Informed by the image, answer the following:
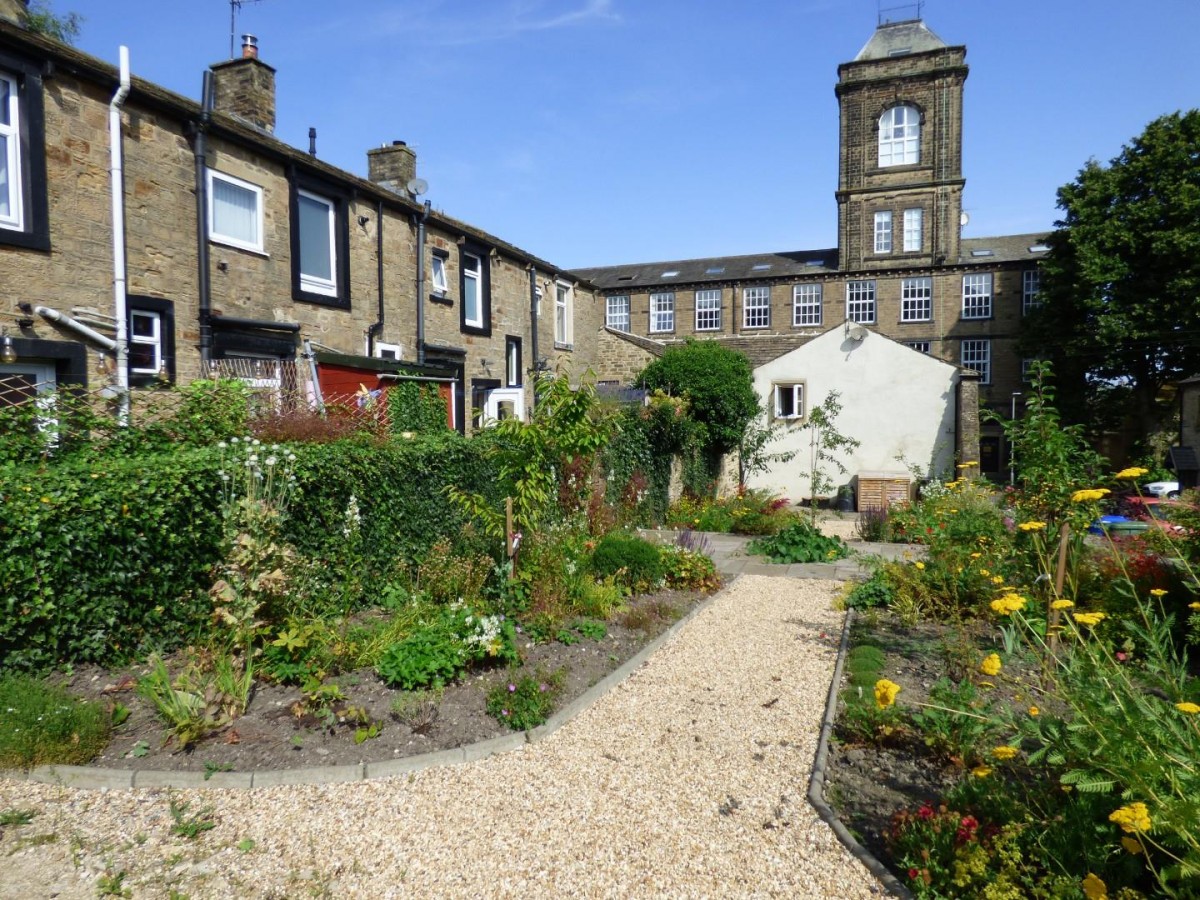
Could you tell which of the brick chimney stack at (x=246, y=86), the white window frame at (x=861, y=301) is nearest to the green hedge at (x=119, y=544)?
the brick chimney stack at (x=246, y=86)

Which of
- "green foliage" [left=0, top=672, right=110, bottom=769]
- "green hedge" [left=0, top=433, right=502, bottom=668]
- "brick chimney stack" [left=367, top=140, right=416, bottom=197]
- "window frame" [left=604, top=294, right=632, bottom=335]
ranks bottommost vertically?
"green foliage" [left=0, top=672, right=110, bottom=769]

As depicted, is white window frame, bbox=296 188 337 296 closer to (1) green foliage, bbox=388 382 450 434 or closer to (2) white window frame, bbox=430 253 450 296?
(2) white window frame, bbox=430 253 450 296

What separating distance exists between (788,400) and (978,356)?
19823 mm

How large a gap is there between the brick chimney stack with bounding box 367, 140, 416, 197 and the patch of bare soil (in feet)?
45.9

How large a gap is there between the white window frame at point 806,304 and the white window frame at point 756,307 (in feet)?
4.99

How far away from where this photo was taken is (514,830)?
395 centimetres

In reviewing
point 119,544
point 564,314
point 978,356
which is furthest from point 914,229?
point 119,544

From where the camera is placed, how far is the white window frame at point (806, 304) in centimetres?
4119

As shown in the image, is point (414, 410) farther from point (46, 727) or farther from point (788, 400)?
point (788, 400)

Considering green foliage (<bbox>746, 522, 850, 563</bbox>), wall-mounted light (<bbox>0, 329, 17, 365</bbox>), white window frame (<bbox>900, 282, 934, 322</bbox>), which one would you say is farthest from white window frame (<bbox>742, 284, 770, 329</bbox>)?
wall-mounted light (<bbox>0, 329, 17, 365</bbox>)

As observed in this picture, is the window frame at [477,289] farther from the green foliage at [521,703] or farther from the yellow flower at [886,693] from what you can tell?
the yellow flower at [886,693]

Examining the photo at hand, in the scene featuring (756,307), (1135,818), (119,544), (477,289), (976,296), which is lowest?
(1135,818)

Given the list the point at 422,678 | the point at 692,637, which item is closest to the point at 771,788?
the point at 422,678

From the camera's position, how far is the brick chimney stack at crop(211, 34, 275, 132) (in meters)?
13.1
